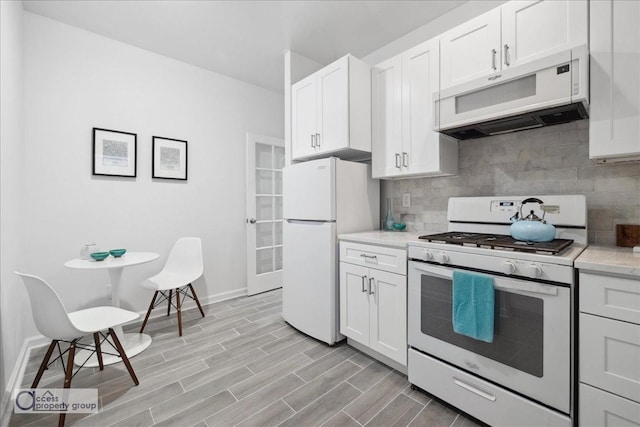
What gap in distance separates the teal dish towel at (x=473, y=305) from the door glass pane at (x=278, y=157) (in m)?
3.02

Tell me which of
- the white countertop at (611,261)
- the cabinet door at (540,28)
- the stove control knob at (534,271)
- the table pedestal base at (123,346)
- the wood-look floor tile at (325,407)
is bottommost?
the wood-look floor tile at (325,407)

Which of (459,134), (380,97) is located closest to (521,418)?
(459,134)

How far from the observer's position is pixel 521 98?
61.6 inches

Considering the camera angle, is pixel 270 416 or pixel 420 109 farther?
pixel 420 109

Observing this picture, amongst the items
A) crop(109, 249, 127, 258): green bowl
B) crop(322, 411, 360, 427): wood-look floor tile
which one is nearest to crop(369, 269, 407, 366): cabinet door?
crop(322, 411, 360, 427): wood-look floor tile

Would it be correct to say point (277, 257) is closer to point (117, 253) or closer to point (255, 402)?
point (117, 253)

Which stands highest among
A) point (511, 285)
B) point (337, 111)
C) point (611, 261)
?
point (337, 111)

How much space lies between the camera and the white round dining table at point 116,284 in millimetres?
2049

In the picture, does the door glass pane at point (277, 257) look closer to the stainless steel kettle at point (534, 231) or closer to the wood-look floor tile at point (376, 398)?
the wood-look floor tile at point (376, 398)

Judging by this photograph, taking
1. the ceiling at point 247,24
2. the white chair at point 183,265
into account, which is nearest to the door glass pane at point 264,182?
the white chair at point 183,265

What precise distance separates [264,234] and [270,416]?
2.50 m

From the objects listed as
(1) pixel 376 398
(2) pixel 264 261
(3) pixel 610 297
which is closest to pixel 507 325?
(3) pixel 610 297

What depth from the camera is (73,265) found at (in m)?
2.03

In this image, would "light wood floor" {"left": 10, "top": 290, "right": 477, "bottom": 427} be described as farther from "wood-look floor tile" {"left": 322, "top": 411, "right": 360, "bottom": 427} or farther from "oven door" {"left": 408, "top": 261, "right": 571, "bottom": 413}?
"oven door" {"left": 408, "top": 261, "right": 571, "bottom": 413}
